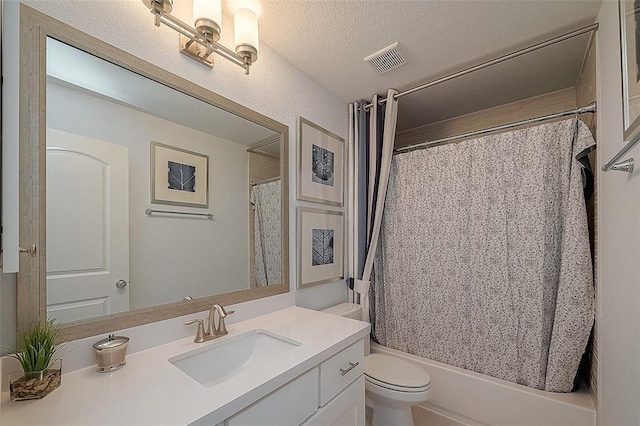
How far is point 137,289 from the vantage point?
1021 millimetres

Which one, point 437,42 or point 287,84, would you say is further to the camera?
point 287,84

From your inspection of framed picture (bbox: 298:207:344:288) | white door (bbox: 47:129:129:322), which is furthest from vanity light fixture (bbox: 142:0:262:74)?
framed picture (bbox: 298:207:344:288)

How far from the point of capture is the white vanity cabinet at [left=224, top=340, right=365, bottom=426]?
2.63 ft

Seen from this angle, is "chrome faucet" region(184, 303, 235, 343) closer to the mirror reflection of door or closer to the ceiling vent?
the mirror reflection of door

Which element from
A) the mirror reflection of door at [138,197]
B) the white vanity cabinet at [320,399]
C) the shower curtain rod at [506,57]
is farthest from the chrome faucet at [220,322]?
the shower curtain rod at [506,57]

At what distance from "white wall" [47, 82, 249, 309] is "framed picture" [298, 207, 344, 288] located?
423 millimetres

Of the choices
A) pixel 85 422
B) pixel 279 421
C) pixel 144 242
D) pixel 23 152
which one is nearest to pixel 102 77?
pixel 23 152

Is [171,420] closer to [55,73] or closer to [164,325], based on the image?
[164,325]

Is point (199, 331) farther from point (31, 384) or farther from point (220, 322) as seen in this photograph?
point (31, 384)

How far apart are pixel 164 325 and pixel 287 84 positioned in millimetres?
1453

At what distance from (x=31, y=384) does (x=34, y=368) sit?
1.5 inches

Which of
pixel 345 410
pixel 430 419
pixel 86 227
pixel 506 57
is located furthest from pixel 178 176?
pixel 430 419

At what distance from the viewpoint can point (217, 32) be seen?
3.60 feet

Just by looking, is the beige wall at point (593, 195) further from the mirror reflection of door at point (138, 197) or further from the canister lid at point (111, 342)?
the canister lid at point (111, 342)
